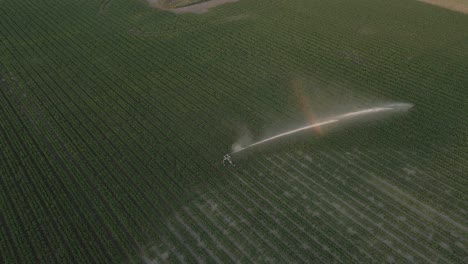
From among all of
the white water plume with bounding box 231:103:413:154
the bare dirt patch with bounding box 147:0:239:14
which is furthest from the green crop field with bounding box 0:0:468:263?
the bare dirt patch with bounding box 147:0:239:14

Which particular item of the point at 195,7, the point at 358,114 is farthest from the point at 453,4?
the point at 195,7

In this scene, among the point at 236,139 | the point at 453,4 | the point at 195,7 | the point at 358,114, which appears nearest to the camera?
the point at 236,139

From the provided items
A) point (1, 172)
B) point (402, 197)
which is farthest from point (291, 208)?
point (1, 172)

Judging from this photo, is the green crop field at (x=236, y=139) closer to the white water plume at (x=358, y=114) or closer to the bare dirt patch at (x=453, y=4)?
the white water plume at (x=358, y=114)

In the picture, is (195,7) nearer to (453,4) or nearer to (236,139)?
(236,139)

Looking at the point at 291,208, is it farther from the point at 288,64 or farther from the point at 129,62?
the point at 129,62

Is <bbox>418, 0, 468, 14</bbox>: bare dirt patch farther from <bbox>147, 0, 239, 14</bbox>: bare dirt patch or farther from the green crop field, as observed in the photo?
<bbox>147, 0, 239, 14</bbox>: bare dirt patch
